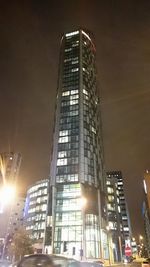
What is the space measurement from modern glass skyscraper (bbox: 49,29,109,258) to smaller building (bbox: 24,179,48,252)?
32694mm

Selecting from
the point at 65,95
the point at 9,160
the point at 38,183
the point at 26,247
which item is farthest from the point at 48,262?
the point at 9,160

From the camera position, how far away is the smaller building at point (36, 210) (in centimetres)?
10025

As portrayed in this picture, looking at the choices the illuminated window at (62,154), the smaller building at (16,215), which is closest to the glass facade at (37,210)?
the smaller building at (16,215)

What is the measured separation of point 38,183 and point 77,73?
2376 inches

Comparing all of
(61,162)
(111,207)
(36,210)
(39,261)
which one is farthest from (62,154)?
(39,261)

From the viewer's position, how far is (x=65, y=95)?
96812 millimetres

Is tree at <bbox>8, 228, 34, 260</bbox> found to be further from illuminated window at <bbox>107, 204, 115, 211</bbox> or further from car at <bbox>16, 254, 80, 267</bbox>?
car at <bbox>16, 254, 80, 267</bbox>

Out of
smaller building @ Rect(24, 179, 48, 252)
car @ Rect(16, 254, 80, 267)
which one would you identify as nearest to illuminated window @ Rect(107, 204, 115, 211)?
smaller building @ Rect(24, 179, 48, 252)

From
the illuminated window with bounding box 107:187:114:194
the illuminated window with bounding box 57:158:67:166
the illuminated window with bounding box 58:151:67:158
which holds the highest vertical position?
the illuminated window with bounding box 58:151:67:158

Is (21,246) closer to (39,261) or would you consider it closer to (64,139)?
(64,139)

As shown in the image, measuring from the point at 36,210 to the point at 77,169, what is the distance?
45627mm

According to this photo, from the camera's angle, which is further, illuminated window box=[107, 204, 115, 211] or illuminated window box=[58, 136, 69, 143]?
illuminated window box=[107, 204, 115, 211]

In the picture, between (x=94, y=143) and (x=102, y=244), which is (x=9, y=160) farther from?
(x=102, y=244)

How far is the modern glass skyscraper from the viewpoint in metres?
66.3
